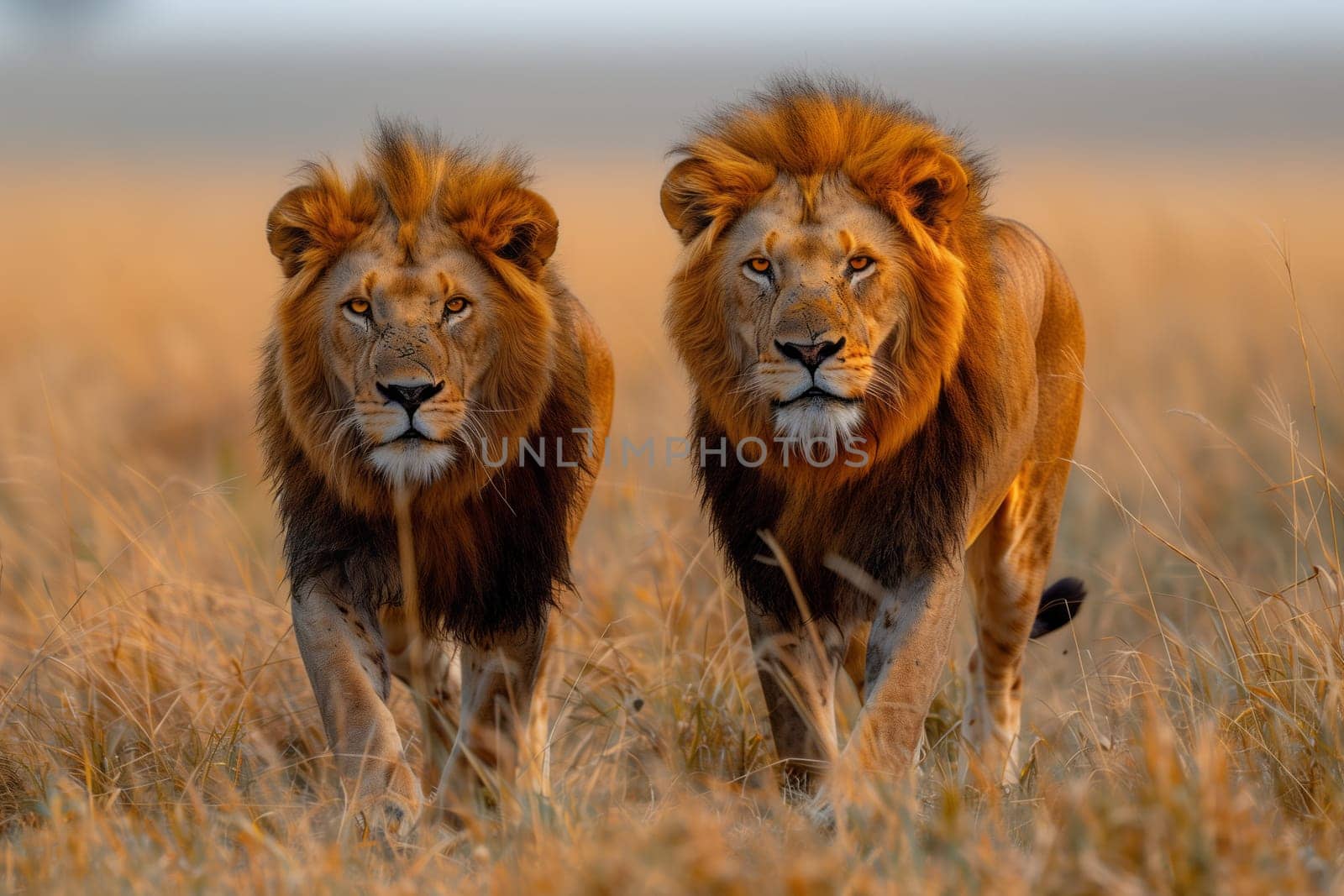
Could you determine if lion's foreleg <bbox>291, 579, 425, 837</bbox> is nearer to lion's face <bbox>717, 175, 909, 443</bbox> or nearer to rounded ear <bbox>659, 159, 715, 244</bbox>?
lion's face <bbox>717, 175, 909, 443</bbox>

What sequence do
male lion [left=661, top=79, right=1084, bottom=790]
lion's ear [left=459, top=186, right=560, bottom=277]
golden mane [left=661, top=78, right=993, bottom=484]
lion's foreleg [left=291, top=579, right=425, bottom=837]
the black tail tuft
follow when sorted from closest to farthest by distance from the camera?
lion's foreleg [left=291, top=579, right=425, bottom=837] → male lion [left=661, top=79, right=1084, bottom=790] → golden mane [left=661, top=78, right=993, bottom=484] → lion's ear [left=459, top=186, right=560, bottom=277] → the black tail tuft

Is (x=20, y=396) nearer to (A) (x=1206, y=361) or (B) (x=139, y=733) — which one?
(B) (x=139, y=733)

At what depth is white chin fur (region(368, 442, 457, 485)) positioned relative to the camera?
3.95 m

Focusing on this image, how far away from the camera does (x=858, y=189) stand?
4105 millimetres

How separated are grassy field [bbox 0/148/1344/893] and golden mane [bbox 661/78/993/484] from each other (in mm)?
445

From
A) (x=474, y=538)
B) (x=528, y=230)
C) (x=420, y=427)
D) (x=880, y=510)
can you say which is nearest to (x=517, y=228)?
(x=528, y=230)

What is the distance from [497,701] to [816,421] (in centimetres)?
122

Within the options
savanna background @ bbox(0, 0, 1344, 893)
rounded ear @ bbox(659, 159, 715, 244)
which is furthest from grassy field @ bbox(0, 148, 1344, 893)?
rounded ear @ bbox(659, 159, 715, 244)

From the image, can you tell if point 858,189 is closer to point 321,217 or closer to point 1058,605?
point 321,217

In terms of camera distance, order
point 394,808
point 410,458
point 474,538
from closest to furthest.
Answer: point 394,808 < point 410,458 < point 474,538

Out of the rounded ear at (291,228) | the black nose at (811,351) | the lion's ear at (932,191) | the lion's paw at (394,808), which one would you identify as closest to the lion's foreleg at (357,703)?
the lion's paw at (394,808)

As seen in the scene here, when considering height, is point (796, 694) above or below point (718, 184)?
below

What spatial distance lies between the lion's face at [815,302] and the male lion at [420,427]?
1.83 feet

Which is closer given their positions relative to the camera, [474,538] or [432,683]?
[474,538]
